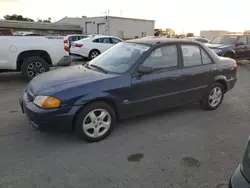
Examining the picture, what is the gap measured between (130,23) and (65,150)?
3687 centimetres

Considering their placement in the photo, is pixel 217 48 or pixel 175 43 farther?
pixel 217 48

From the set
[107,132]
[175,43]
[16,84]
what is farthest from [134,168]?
[16,84]

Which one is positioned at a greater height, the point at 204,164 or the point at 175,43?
the point at 175,43

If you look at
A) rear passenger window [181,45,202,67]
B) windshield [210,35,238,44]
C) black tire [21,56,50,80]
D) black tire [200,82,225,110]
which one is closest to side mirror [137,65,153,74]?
rear passenger window [181,45,202,67]

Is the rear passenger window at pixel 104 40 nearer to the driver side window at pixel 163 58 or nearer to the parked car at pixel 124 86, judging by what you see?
the parked car at pixel 124 86

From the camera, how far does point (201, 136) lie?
3.92 m

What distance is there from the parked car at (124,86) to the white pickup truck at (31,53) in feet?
11.4

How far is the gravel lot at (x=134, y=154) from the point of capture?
9.11ft

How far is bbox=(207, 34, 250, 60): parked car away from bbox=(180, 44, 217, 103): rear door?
7.09 m

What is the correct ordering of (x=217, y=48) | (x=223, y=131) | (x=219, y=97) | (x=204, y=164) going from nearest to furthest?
(x=204, y=164)
(x=223, y=131)
(x=219, y=97)
(x=217, y=48)

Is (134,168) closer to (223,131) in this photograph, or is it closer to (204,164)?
(204,164)

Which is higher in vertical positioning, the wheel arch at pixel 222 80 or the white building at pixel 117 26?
the white building at pixel 117 26

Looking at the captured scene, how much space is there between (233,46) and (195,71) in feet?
28.0

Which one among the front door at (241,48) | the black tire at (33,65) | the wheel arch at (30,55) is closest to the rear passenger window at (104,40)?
the wheel arch at (30,55)
